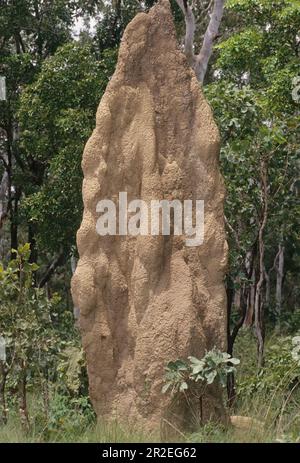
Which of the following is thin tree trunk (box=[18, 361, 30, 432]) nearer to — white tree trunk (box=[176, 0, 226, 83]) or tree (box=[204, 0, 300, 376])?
tree (box=[204, 0, 300, 376])

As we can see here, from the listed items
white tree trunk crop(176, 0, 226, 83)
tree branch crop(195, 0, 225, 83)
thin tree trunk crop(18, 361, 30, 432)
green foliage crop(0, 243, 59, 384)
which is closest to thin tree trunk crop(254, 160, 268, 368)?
green foliage crop(0, 243, 59, 384)

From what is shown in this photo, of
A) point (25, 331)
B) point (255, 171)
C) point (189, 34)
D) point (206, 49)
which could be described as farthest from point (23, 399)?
point (206, 49)

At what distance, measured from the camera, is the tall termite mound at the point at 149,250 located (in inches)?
249

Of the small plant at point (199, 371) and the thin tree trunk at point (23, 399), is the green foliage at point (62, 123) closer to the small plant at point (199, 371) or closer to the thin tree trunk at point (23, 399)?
the thin tree trunk at point (23, 399)

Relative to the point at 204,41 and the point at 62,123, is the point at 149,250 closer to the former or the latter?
the point at 62,123

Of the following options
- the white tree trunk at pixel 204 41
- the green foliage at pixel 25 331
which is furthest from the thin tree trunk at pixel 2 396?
the white tree trunk at pixel 204 41

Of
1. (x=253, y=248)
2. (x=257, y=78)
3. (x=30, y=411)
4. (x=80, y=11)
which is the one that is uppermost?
(x=80, y=11)

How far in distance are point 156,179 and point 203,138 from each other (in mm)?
507

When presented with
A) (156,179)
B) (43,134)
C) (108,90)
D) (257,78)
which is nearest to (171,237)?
(156,179)

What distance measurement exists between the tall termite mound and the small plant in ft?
0.49

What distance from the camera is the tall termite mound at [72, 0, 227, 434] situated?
20.7 feet

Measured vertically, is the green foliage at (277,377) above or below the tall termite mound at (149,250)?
below

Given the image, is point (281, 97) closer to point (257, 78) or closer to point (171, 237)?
point (257, 78)
